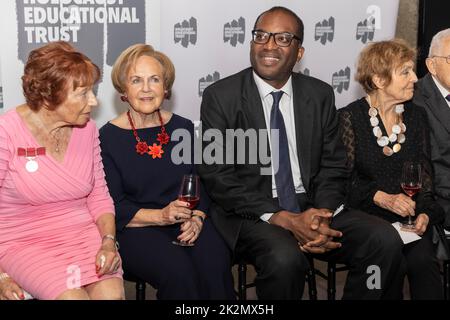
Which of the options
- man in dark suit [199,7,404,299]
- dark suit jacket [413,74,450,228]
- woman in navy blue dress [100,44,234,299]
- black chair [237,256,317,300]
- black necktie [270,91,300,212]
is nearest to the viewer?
woman in navy blue dress [100,44,234,299]

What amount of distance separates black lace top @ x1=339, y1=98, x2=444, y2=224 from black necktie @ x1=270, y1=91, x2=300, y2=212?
0.37 metres

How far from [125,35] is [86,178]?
69.5 inches

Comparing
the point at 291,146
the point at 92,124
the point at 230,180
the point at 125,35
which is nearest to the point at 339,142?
the point at 291,146

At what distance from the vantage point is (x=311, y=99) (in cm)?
355

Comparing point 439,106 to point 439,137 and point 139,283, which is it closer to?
point 439,137

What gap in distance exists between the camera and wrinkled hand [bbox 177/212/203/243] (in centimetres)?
318

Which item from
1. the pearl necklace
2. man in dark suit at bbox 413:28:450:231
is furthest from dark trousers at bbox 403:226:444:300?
the pearl necklace

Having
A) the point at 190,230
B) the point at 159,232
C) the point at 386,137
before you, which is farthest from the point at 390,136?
the point at 159,232

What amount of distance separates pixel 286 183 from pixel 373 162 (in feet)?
1.70

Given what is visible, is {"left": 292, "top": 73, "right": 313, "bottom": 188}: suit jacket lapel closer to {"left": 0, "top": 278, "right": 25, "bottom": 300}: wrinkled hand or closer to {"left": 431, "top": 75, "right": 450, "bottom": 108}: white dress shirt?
{"left": 431, "top": 75, "right": 450, "bottom": 108}: white dress shirt

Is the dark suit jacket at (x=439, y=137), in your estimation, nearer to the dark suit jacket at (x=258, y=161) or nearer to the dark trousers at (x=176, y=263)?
the dark suit jacket at (x=258, y=161)

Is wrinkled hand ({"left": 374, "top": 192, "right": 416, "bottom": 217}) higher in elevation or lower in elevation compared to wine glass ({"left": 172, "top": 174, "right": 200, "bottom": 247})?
lower

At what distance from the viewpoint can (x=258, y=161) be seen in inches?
Answer: 135

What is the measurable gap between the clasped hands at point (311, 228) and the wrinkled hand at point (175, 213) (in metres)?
0.47
